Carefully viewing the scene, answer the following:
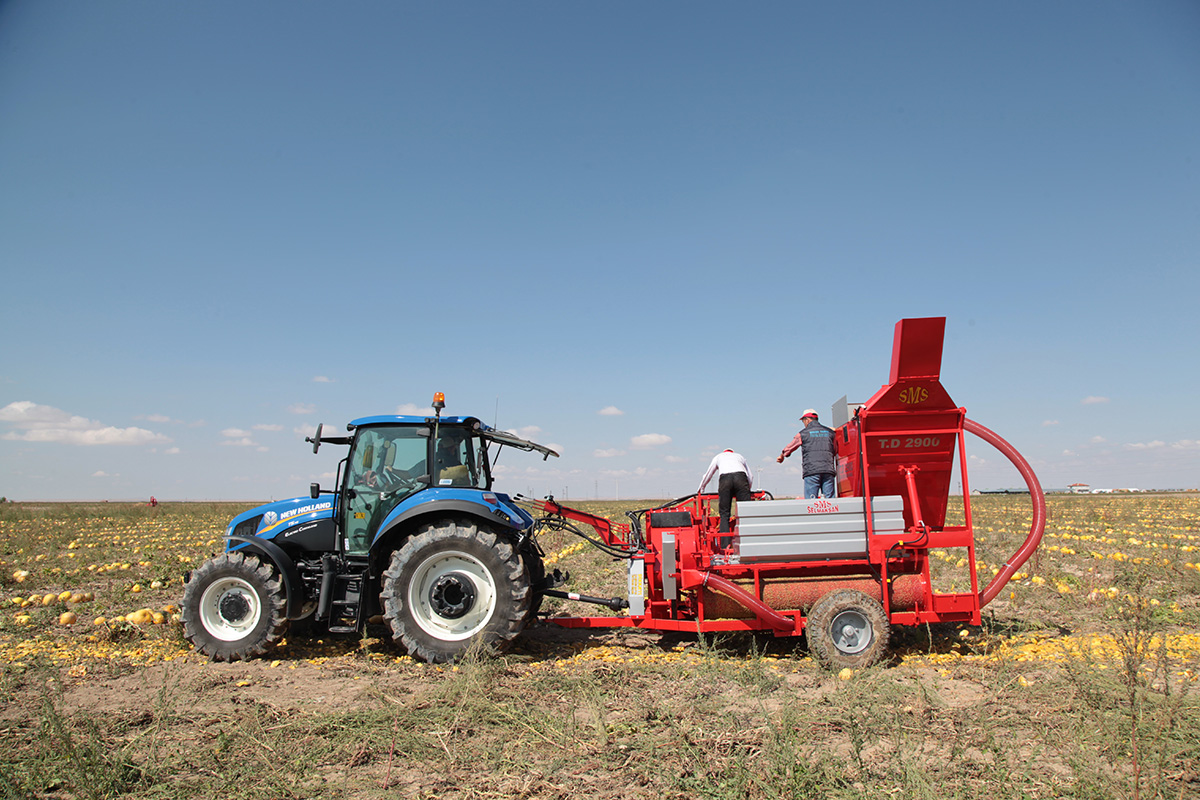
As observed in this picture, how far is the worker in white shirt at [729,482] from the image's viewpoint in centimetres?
785

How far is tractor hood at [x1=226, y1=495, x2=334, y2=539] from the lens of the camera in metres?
7.32

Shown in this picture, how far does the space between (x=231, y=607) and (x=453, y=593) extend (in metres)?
2.36

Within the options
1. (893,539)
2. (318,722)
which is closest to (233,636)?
(318,722)

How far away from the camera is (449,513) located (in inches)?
275

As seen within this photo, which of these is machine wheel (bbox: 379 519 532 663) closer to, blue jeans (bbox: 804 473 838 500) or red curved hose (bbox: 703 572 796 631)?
red curved hose (bbox: 703 572 796 631)

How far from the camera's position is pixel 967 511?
20.6 feet

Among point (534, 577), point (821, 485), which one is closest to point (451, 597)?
point (534, 577)

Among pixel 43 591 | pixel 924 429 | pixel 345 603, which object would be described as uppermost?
pixel 924 429

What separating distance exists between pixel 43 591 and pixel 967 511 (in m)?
14.4

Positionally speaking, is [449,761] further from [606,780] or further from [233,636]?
[233,636]

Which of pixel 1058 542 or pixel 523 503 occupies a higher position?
pixel 523 503

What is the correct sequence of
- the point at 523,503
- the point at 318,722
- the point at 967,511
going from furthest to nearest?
the point at 523,503 < the point at 967,511 < the point at 318,722

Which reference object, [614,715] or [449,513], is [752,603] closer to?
[614,715]

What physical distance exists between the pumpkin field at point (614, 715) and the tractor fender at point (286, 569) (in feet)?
1.41
